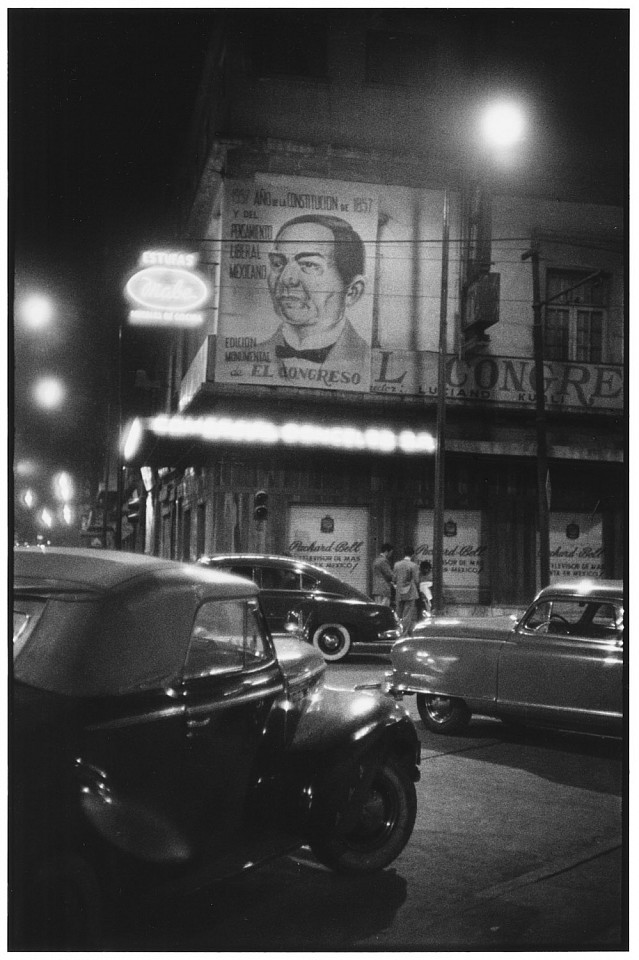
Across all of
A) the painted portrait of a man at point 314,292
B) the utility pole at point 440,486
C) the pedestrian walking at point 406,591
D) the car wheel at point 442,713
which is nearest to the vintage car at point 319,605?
the pedestrian walking at point 406,591

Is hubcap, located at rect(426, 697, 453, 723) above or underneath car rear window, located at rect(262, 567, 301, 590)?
underneath

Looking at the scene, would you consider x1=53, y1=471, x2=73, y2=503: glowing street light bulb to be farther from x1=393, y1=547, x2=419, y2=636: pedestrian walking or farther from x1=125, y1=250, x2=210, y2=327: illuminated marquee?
x1=393, y1=547, x2=419, y2=636: pedestrian walking

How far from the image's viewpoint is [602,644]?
742 centimetres

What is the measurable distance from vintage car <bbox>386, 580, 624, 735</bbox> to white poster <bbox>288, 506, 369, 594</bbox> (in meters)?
12.0

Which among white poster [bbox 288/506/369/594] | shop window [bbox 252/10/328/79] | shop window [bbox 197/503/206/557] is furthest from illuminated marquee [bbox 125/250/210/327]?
shop window [bbox 252/10/328/79]

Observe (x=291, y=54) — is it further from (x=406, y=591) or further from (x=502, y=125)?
(x=406, y=591)

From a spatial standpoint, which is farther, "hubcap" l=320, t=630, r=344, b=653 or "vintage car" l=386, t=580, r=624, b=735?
"hubcap" l=320, t=630, r=344, b=653

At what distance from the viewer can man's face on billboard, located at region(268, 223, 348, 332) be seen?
20797 millimetres

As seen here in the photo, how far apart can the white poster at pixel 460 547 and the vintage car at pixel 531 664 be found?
12.7 metres

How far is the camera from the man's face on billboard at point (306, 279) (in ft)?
68.2

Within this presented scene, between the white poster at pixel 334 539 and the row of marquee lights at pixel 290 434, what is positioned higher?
the row of marquee lights at pixel 290 434

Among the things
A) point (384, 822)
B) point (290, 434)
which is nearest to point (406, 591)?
A: point (290, 434)

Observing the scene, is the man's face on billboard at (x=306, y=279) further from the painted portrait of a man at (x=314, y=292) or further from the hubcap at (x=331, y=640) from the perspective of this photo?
the hubcap at (x=331, y=640)

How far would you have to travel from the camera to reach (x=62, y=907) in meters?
3.08
